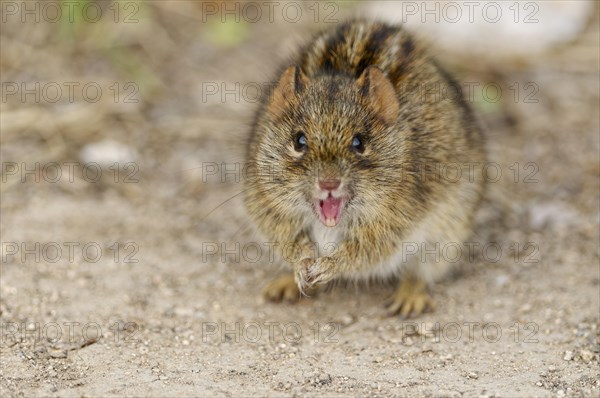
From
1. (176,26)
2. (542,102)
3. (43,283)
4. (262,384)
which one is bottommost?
(262,384)

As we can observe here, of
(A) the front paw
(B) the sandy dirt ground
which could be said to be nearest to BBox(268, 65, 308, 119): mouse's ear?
(A) the front paw

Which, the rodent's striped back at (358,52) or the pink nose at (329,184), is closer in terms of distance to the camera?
the pink nose at (329,184)

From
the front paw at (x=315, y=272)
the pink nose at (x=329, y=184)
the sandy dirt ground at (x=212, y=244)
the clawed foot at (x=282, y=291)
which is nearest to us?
the pink nose at (x=329, y=184)

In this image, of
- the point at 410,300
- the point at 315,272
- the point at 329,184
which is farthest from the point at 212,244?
the point at 329,184

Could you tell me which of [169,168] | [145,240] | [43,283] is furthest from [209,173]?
[43,283]

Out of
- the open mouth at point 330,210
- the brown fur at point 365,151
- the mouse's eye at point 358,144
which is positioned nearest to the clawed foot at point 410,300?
the brown fur at point 365,151

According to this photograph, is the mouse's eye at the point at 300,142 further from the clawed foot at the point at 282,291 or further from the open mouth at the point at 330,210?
the clawed foot at the point at 282,291

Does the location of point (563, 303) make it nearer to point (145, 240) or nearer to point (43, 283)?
point (145, 240)
